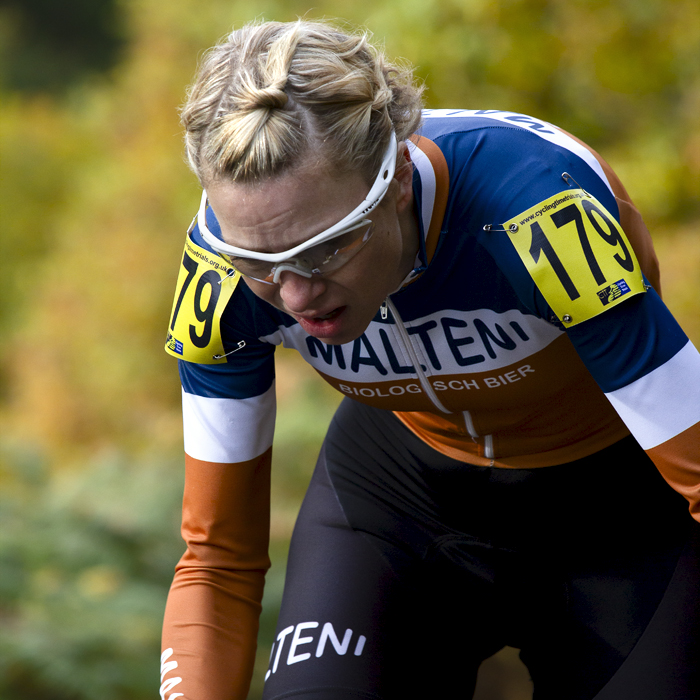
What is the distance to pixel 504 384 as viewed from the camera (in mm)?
1480

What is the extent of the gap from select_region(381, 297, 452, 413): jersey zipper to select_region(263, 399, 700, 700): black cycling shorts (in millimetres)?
215

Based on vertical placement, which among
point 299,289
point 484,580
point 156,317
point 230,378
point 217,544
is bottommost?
point 484,580

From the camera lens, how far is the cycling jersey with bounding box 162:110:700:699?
1223 mm

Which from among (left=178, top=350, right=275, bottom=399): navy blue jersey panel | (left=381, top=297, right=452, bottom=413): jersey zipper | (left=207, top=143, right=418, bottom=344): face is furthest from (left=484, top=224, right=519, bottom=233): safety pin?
(left=178, top=350, right=275, bottom=399): navy blue jersey panel

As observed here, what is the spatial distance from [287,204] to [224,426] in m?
0.61

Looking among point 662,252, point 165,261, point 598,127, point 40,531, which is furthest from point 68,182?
point 662,252

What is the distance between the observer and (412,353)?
1.50m

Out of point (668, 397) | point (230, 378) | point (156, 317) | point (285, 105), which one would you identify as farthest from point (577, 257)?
point (156, 317)

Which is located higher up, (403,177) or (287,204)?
(403,177)

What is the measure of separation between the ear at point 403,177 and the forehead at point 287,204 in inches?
4.4

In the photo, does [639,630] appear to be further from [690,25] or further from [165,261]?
[165,261]

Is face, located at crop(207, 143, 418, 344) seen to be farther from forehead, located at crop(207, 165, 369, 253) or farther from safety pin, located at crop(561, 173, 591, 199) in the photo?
safety pin, located at crop(561, 173, 591, 199)

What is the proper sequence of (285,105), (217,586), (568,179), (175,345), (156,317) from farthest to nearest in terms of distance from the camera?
(156,317)
(217,586)
(175,345)
(568,179)
(285,105)

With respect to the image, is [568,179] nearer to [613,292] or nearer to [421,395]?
[613,292]
